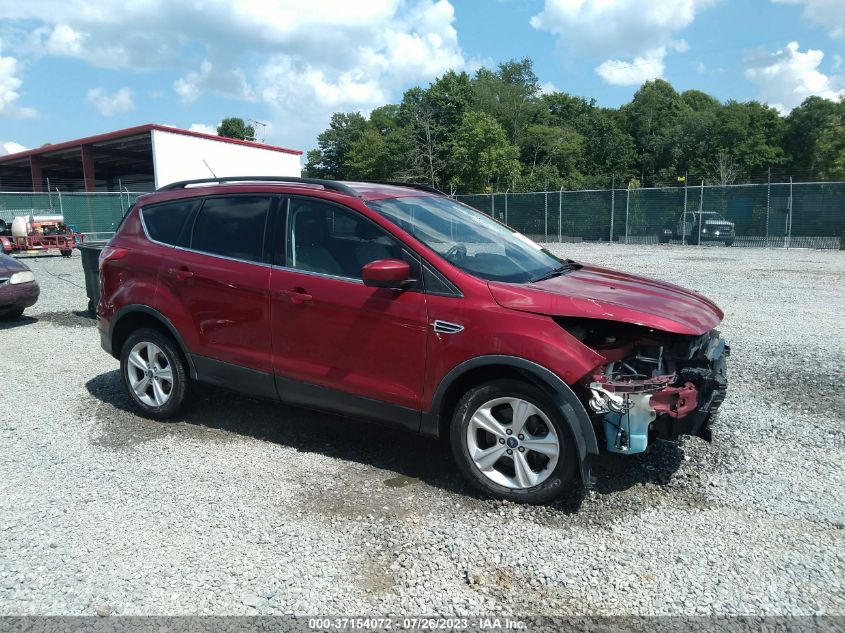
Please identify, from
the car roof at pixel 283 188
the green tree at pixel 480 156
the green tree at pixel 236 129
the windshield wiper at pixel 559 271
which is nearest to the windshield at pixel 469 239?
the windshield wiper at pixel 559 271

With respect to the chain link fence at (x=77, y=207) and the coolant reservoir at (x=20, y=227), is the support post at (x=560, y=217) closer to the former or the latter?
the chain link fence at (x=77, y=207)

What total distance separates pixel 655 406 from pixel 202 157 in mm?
32005

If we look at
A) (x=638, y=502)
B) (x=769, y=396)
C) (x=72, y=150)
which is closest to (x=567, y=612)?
(x=638, y=502)

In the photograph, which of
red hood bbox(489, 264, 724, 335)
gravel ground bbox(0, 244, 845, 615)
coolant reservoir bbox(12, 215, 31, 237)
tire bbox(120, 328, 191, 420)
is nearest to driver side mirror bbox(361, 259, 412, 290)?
red hood bbox(489, 264, 724, 335)

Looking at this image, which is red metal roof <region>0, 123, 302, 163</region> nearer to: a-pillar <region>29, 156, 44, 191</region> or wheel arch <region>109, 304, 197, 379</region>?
a-pillar <region>29, 156, 44, 191</region>

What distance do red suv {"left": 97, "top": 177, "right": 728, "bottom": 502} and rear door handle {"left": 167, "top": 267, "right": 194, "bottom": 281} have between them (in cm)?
2

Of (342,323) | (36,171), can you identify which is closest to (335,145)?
(36,171)

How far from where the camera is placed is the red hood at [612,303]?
358 cm

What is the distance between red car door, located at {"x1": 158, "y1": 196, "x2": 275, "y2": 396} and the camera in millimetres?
4590

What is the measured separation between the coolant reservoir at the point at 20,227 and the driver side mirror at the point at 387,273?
74.3 feet

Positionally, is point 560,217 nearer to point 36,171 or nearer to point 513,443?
point 513,443

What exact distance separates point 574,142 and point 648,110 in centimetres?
2062

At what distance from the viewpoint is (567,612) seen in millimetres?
2846

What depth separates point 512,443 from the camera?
374 cm
